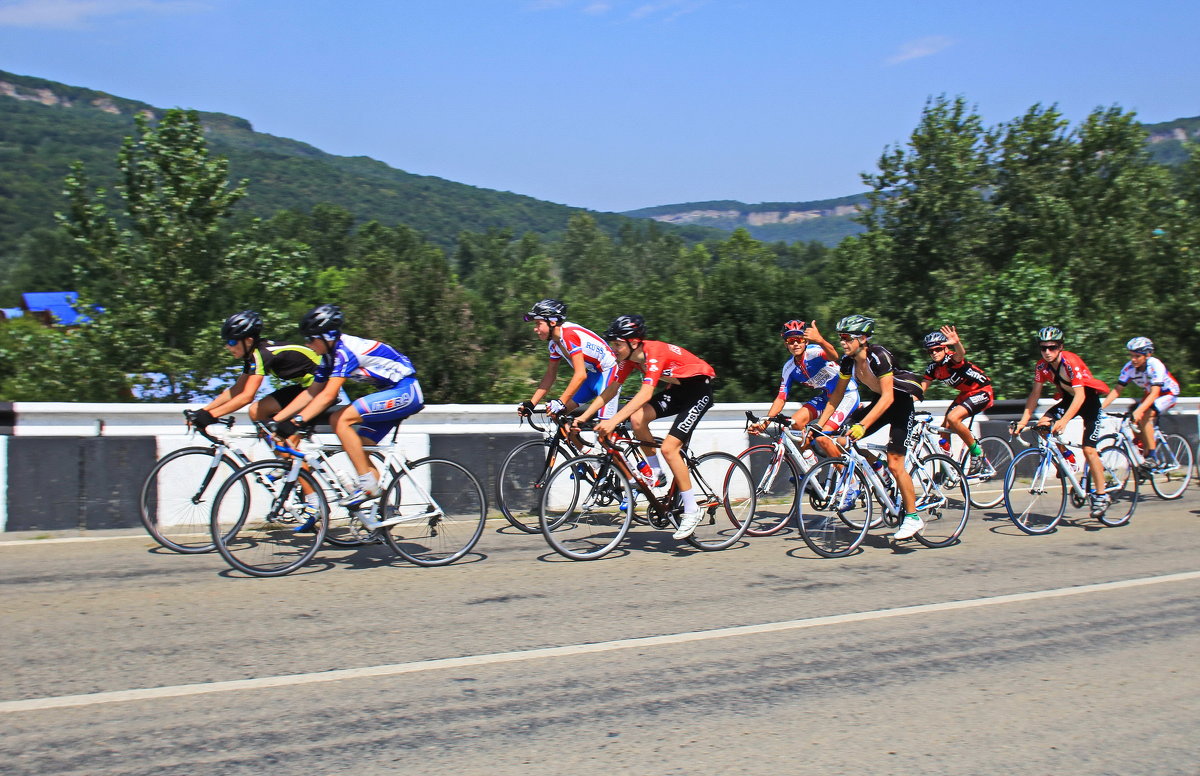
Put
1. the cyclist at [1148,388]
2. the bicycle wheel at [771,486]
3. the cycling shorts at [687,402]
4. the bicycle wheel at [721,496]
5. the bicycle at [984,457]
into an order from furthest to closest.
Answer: the cyclist at [1148,388] < the bicycle at [984,457] < the bicycle wheel at [771,486] < the bicycle wheel at [721,496] < the cycling shorts at [687,402]

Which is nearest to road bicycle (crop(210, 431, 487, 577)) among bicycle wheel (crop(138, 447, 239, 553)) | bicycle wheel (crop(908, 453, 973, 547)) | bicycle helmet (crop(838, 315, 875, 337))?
bicycle wheel (crop(138, 447, 239, 553))

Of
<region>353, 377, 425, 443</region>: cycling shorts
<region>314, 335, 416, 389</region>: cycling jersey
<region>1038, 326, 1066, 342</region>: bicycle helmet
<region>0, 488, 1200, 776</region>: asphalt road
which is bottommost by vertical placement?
<region>0, 488, 1200, 776</region>: asphalt road

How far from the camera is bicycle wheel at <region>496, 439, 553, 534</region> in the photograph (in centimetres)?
916

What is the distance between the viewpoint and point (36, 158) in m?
178

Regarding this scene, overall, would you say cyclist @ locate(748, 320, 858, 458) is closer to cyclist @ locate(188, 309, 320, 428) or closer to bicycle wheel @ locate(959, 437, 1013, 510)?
bicycle wheel @ locate(959, 437, 1013, 510)

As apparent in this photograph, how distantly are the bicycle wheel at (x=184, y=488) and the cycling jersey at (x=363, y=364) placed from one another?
1064 mm

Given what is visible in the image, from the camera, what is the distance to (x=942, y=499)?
9.34 metres

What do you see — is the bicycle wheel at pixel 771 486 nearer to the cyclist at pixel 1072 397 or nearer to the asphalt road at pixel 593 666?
the asphalt road at pixel 593 666

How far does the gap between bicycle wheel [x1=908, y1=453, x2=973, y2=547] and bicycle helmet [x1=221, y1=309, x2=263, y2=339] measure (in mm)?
6136

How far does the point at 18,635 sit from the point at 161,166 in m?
19.2

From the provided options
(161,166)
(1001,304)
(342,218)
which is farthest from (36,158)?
(1001,304)

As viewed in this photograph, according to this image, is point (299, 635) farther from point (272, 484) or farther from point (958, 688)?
point (958, 688)

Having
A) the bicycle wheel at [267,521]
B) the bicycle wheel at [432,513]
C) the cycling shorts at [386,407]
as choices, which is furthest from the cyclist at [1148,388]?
the bicycle wheel at [267,521]

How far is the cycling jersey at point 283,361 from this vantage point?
7.67m
